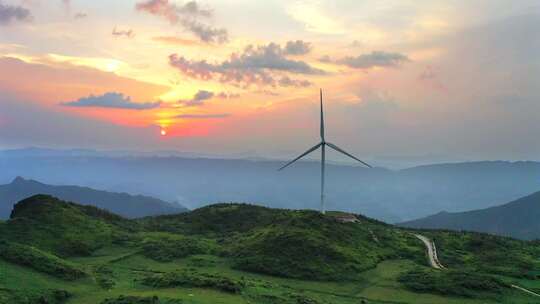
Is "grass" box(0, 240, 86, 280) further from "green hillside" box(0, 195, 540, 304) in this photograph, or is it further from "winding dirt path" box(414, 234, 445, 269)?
"winding dirt path" box(414, 234, 445, 269)

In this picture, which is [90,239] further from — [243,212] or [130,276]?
[243,212]

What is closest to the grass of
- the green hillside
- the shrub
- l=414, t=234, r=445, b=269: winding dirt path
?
the green hillside

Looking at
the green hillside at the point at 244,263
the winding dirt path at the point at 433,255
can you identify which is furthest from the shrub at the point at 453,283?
the winding dirt path at the point at 433,255

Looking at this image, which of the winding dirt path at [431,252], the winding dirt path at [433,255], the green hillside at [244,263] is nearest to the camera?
the green hillside at [244,263]

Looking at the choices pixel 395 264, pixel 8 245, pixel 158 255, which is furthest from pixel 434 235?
pixel 8 245

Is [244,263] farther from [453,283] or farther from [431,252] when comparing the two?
[431,252]

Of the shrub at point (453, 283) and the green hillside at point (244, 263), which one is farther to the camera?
the shrub at point (453, 283)

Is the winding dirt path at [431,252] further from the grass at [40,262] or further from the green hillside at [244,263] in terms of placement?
the grass at [40,262]

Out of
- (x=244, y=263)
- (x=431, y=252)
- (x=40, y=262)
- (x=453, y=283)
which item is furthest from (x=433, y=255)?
(x=40, y=262)
